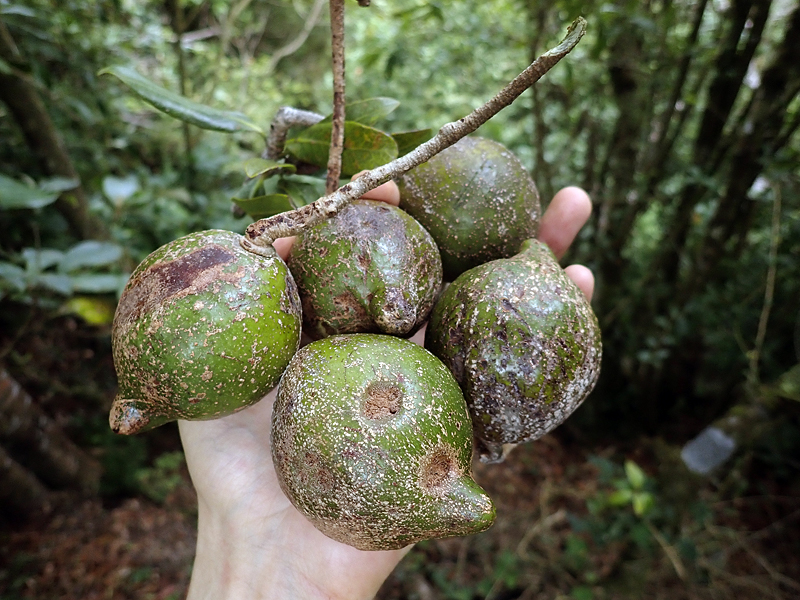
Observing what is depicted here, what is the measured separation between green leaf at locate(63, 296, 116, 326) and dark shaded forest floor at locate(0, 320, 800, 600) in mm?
345

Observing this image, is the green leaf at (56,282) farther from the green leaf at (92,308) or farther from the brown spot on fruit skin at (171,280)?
the brown spot on fruit skin at (171,280)

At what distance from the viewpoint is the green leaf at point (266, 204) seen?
1.76 m

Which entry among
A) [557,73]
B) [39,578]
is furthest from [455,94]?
[39,578]

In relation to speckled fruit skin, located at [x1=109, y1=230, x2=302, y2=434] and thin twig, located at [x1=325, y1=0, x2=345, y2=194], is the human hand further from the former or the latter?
speckled fruit skin, located at [x1=109, y1=230, x2=302, y2=434]

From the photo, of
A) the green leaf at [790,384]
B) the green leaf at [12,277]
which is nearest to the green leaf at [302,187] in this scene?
the green leaf at [12,277]

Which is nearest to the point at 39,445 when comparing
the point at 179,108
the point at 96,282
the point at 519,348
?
the point at 96,282

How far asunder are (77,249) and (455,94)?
3300mm

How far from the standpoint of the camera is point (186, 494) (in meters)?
3.97

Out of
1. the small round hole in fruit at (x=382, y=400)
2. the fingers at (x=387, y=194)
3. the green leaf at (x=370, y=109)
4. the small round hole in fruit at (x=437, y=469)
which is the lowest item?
the small round hole in fruit at (x=437, y=469)

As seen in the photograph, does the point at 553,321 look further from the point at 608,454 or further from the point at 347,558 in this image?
the point at 608,454

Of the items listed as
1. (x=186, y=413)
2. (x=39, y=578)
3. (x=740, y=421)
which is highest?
(x=186, y=413)

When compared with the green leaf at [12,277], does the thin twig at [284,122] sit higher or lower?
higher

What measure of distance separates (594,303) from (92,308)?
10.7ft

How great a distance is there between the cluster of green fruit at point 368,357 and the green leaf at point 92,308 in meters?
1.59
